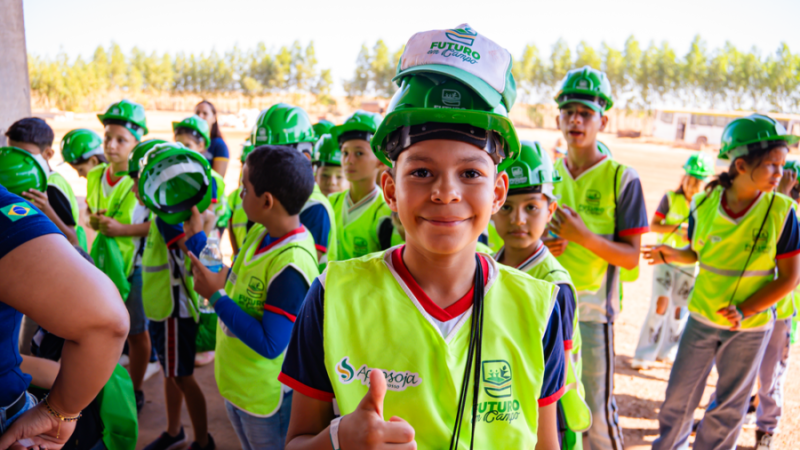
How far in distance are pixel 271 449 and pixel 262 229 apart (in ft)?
3.67

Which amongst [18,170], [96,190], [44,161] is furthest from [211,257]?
[96,190]

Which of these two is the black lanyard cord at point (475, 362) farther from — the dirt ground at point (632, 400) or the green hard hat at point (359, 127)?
the dirt ground at point (632, 400)

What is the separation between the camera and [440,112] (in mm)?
1271

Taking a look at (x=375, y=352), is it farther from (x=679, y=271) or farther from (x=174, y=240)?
(x=679, y=271)

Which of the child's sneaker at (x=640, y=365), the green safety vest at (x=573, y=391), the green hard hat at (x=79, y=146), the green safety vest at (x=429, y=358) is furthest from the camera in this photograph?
the child's sneaker at (x=640, y=365)

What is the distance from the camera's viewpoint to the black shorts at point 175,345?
10.8 feet

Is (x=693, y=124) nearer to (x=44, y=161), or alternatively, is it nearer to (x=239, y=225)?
(x=239, y=225)

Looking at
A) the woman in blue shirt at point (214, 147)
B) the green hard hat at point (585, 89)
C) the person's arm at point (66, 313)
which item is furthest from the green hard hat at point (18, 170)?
the green hard hat at point (585, 89)

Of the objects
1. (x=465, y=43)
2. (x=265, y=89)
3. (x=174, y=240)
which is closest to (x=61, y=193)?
(x=174, y=240)

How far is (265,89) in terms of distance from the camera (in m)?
56.4

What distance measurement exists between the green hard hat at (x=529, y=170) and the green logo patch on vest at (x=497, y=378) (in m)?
1.20

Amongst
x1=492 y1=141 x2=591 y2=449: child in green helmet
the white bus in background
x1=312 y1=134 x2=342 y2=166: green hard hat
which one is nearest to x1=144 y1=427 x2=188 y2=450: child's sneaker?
x1=312 y1=134 x2=342 y2=166: green hard hat

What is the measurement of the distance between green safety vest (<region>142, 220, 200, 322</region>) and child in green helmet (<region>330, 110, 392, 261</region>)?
1.03 metres

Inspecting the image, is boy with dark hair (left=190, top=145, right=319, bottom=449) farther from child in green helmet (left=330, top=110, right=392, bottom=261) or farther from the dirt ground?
the dirt ground
